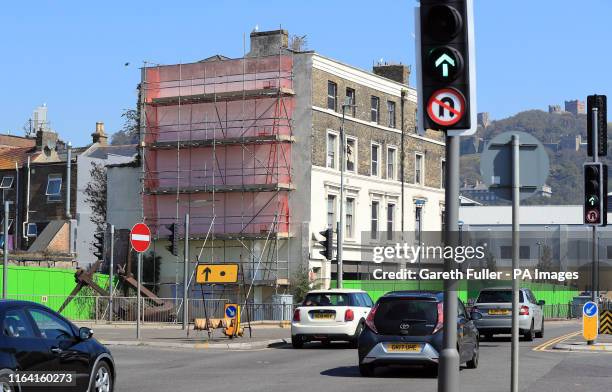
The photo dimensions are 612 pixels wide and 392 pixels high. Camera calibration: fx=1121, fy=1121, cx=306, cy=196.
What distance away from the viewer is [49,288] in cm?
4966

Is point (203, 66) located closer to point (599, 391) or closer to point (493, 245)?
point (599, 391)

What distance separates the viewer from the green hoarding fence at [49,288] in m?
45.2

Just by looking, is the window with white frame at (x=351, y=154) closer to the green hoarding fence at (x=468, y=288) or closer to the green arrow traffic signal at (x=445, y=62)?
the green hoarding fence at (x=468, y=288)

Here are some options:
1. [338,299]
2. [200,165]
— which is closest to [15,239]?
[200,165]

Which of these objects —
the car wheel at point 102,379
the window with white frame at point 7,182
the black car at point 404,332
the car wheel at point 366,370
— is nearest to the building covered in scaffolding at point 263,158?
the window with white frame at point 7,182

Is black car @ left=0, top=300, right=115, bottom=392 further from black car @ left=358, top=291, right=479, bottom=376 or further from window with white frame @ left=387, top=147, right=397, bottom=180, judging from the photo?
window with white frame @ left=387, top=147, right=397, bottom=180

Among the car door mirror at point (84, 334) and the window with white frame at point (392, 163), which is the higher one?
the window with white frame at point (392, 163)

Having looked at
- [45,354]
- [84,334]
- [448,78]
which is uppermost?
[448,78]

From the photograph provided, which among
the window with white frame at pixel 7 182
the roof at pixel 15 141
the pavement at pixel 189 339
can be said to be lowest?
the pavement at pixel 189 339

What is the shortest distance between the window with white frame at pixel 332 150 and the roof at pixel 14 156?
76.6 feet

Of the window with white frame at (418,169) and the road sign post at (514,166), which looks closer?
the road sign post at (514,166)

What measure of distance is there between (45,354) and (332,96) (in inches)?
1810

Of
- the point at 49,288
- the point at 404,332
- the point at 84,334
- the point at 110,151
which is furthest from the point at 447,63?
the point at 110,151

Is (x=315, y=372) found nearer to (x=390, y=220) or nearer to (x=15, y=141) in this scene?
(x=390, y=220)
